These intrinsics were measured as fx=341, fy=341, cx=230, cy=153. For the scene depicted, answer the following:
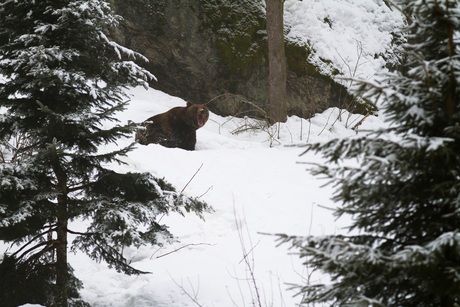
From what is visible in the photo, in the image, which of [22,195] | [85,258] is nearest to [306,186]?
[85,258]

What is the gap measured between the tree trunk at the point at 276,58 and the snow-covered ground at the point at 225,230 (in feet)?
4.78

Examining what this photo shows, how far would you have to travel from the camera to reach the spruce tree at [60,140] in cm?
268

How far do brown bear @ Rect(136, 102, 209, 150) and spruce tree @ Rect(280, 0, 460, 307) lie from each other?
24.0ft

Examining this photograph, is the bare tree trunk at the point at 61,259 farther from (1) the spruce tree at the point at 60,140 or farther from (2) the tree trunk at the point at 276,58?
(2) the tree trunk at the point at 276,58

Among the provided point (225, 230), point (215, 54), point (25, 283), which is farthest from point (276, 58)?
point (25, 283)

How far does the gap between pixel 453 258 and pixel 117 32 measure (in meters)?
12.2

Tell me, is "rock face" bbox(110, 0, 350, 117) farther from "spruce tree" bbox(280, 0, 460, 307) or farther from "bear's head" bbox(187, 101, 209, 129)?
"spruce tree" bbox(280, 0, 460, 307)

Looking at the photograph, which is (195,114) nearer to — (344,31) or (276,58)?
(276,58)

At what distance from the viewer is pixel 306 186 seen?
6590 mm

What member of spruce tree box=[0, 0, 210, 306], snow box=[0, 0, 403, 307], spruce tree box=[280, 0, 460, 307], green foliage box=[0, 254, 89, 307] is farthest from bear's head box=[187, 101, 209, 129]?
spruce tree box=[280, 0, 460, 307]

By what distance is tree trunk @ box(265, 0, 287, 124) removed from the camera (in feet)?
35.6

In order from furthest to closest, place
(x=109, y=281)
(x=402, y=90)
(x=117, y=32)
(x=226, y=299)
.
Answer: (x=117, y=32)
(x=109, y=281)
(x=226, y=299)
(x=402, y=90)

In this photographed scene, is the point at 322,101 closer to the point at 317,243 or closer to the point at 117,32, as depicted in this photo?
the point at 117,32

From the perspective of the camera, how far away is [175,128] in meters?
8.71
